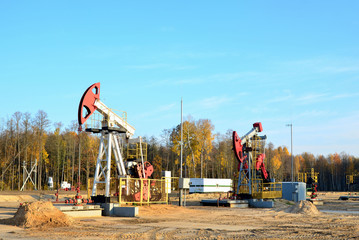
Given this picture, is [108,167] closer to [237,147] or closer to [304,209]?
[237,147]

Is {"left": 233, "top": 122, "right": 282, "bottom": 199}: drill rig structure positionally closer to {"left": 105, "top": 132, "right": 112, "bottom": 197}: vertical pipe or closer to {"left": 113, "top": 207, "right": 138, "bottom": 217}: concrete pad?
{"left": 105, "top": 132, "right": 112, "bottom": 197}: vertical pipe

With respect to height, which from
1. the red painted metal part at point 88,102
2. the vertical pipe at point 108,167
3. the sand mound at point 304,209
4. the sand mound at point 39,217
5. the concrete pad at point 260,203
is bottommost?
the concrete pad at point 260,203

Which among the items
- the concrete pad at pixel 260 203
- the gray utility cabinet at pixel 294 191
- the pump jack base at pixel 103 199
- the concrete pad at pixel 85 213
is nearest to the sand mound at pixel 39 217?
the concrete pad at pixel 85 213

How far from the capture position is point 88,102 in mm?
21000

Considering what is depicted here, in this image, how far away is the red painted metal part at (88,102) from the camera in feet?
67.2

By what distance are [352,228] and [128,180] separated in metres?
12.4

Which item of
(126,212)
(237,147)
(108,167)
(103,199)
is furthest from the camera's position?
(237,147)

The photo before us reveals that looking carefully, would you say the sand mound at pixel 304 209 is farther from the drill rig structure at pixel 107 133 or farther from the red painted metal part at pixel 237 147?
the drill rig structure at pixel 107 133

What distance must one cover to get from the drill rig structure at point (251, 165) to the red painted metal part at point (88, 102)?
12012mm

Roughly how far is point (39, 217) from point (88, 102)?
293 inches

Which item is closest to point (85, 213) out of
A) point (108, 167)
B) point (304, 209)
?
point (108, 167)

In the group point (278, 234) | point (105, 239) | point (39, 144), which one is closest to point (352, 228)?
point (278, 234)

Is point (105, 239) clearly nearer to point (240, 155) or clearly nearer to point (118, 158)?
point (118, 158)

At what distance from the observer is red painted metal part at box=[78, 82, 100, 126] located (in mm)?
20494
